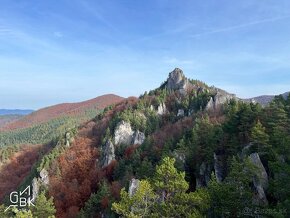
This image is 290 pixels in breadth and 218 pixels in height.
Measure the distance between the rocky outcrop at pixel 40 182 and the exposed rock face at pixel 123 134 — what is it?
75.0 ft

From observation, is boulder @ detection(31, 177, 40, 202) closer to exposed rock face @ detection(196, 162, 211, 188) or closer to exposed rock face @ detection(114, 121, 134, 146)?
exposed rock face @ detection(114, 121, 134, 146)

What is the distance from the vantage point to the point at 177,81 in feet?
465

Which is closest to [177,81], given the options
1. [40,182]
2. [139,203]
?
[40,182]

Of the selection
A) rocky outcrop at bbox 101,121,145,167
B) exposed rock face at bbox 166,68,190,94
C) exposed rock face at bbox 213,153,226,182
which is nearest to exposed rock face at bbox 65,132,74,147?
rocky outcrop at bbox 101,121,145,167

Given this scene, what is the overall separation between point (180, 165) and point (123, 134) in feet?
202

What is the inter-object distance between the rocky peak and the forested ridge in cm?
192

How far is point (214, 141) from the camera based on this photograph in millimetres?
50125

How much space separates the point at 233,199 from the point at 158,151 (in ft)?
140

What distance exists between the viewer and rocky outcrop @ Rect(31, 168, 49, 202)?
309 ft

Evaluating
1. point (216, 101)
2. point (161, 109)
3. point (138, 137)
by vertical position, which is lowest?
point (138, 137)

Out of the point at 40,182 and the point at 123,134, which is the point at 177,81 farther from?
the point at 40,182

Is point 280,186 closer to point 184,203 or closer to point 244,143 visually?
point 184,203

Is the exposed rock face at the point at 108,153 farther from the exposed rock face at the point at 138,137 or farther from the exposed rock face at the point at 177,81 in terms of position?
the exposed rock face at the point at 177,81

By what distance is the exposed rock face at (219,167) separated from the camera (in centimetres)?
4519
